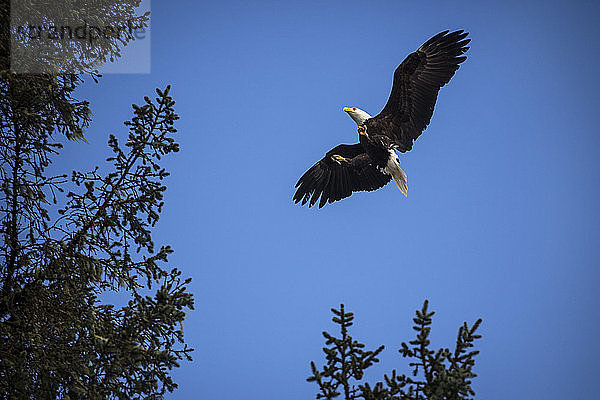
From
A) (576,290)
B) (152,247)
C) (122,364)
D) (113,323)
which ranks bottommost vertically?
(122,364)

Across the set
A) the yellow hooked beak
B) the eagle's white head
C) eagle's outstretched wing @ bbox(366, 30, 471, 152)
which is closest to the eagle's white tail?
eagle's outstretched wing @ bbox(366, 30, 471, 152)

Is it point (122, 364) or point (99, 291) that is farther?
point (99, 291)

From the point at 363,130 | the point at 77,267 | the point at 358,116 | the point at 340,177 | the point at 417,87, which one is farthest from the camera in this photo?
the point at 340,177

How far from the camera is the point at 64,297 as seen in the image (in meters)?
5.22

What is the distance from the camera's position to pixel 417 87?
1122cm

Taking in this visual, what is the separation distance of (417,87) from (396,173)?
158cm

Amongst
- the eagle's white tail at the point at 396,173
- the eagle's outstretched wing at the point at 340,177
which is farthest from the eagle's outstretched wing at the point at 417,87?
the eagle's outstretched wing at the point at 340,177

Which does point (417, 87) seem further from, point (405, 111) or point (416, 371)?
point (416, 371)

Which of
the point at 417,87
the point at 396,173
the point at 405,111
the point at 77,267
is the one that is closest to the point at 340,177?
the point at 396,173

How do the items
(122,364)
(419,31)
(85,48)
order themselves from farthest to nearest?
1. (419,31)
2. (85,48)
3. (122,364)

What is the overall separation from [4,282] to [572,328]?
165 metres

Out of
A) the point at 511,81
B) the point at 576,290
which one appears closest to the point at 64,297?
the point at 576,290

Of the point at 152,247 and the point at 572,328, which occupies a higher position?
the point at 572,328

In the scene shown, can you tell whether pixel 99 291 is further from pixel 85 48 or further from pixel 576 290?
pixel 576 290
